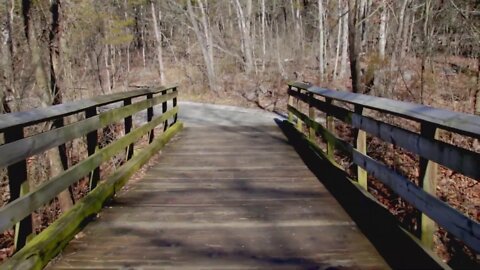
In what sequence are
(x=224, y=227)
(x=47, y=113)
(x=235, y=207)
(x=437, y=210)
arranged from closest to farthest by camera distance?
(x=437, y=210)
(x=47, y=113)
(x=224, y=227)
(x=235, y=207)

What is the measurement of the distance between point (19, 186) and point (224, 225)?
1.78m

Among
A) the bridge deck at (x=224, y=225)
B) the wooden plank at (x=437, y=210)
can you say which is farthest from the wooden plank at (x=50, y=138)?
the wooden plank at (x=437, y=210)

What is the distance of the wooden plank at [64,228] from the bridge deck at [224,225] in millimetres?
93

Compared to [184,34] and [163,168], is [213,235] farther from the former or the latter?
[184,34]

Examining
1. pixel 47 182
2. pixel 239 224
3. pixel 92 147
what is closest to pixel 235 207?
pixel 239 224

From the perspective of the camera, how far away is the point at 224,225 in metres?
4.03

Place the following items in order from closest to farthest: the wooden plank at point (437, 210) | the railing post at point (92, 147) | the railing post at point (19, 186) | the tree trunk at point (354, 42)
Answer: the wooden plank at point (437, 210)
the railing post at point (19, 186)
the railing post at point (92, 147)
the tree trunk at point (354, 42)

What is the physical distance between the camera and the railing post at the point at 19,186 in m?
3.06

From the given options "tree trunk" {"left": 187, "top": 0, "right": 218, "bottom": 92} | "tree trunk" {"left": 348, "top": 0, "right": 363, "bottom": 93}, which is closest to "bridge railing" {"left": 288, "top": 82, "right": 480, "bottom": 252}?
"tree trunk" {"left": 348, "top": 0, "right": 363, "bottom": 93}

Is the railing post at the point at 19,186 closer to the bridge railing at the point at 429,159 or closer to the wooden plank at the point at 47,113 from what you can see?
the wooden plank at the point at 47,113

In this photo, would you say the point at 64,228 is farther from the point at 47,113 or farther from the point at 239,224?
the point at 239,224

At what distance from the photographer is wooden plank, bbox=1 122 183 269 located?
115 inches

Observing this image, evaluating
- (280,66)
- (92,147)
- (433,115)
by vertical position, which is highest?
(280,66)

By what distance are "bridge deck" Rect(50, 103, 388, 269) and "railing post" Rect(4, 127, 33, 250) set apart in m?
0.31
